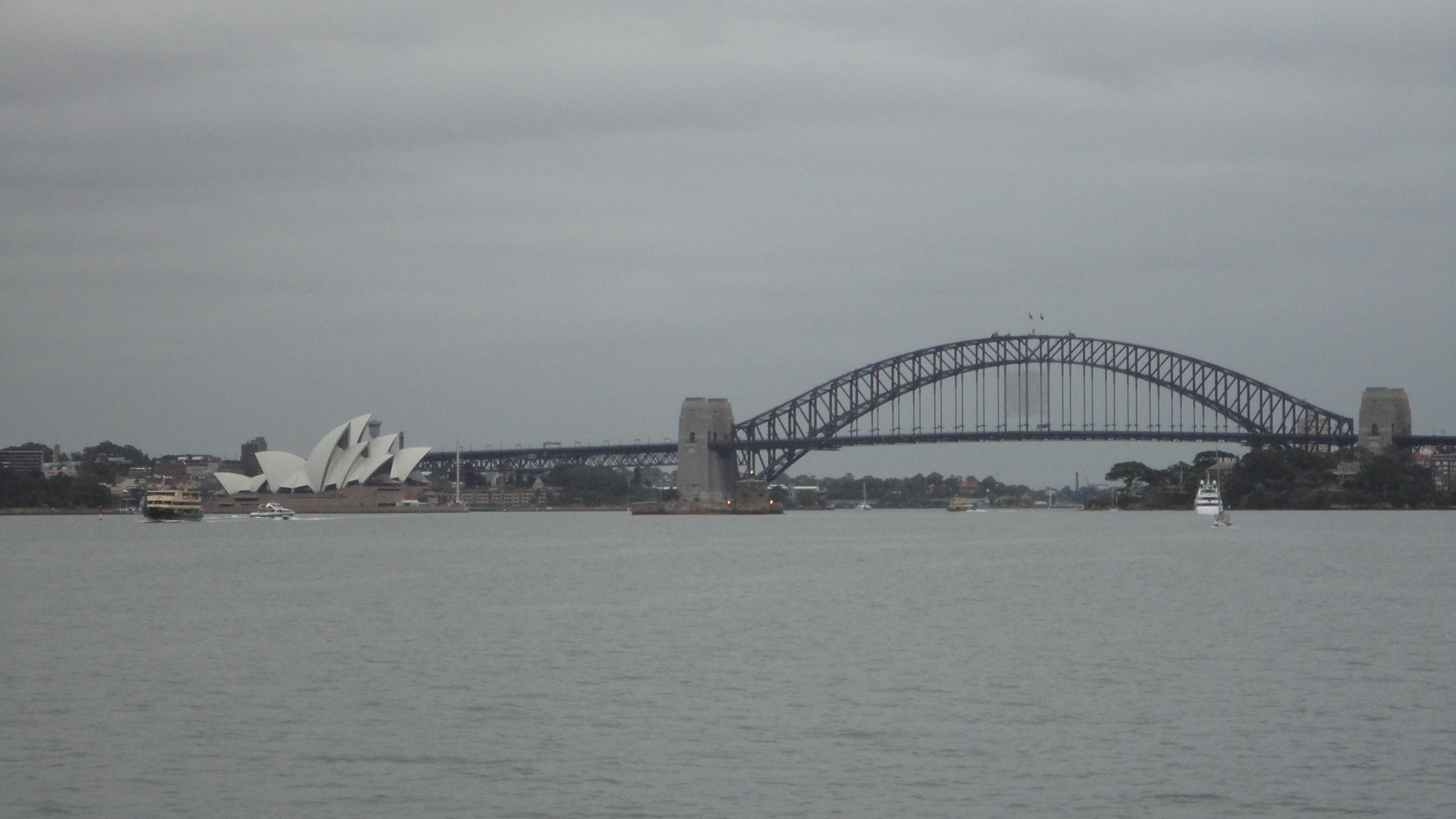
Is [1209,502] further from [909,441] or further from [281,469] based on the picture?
[281,469]

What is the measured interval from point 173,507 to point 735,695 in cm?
9711

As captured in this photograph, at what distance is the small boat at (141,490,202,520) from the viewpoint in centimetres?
11081

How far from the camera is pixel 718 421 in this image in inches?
5955

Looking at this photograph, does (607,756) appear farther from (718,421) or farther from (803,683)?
(718,421)

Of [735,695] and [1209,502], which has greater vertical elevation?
[1209,502]

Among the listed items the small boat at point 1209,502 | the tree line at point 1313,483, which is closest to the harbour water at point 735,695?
the small boat at point 1209,502

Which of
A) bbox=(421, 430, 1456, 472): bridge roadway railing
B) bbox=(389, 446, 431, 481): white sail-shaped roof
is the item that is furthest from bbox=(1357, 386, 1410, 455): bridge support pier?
bbox=(389, 446, 431, 481): white sail-shaped roof

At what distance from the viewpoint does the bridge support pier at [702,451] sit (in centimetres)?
14900

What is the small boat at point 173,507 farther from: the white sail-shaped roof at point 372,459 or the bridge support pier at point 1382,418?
the bridge support pier at point 1382,418

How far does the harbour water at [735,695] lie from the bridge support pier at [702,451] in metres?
101

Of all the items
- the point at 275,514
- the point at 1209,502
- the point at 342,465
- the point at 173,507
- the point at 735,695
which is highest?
the point at 342,465

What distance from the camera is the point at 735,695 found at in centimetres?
2198

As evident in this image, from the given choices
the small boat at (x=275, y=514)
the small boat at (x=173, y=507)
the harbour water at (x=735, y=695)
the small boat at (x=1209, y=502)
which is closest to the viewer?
the harbour water at (x=735, y=695)

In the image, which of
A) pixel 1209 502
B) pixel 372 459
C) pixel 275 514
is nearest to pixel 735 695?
pixel 1209 502
